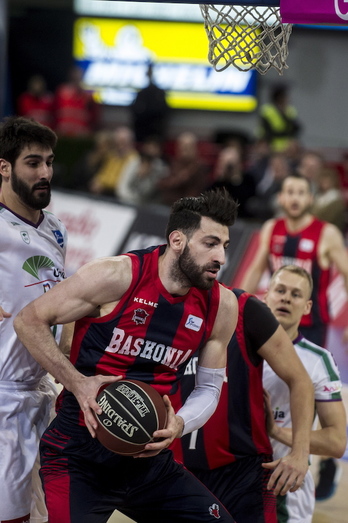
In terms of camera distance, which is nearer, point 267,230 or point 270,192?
point 267,230

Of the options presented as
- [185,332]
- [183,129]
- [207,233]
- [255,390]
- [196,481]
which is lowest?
[196,481]

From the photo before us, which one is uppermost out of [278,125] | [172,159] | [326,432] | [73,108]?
[73,108]

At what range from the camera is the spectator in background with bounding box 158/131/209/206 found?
1284 cm

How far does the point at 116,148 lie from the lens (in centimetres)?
1568

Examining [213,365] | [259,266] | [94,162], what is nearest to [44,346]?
[213,365]

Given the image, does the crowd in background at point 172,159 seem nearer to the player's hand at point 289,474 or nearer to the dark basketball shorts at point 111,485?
the player's hand at point 289,474

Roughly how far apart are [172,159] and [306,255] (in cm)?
907

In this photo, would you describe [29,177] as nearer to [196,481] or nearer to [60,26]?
[196,481]

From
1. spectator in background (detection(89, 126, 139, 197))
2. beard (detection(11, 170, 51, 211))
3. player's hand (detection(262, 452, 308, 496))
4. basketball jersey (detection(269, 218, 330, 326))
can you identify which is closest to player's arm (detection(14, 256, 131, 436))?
beard (detection(11, 170, 51, 211))

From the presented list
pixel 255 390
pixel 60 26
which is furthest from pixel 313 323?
pixel 60 26

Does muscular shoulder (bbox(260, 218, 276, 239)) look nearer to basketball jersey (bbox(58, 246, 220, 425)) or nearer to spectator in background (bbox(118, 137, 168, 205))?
basketball jersey (bbox(58, 246, 220, 425))

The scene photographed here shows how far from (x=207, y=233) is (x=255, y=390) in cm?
111

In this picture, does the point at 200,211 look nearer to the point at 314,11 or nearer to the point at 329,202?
the point at 314,11

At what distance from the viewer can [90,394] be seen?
153 inches
